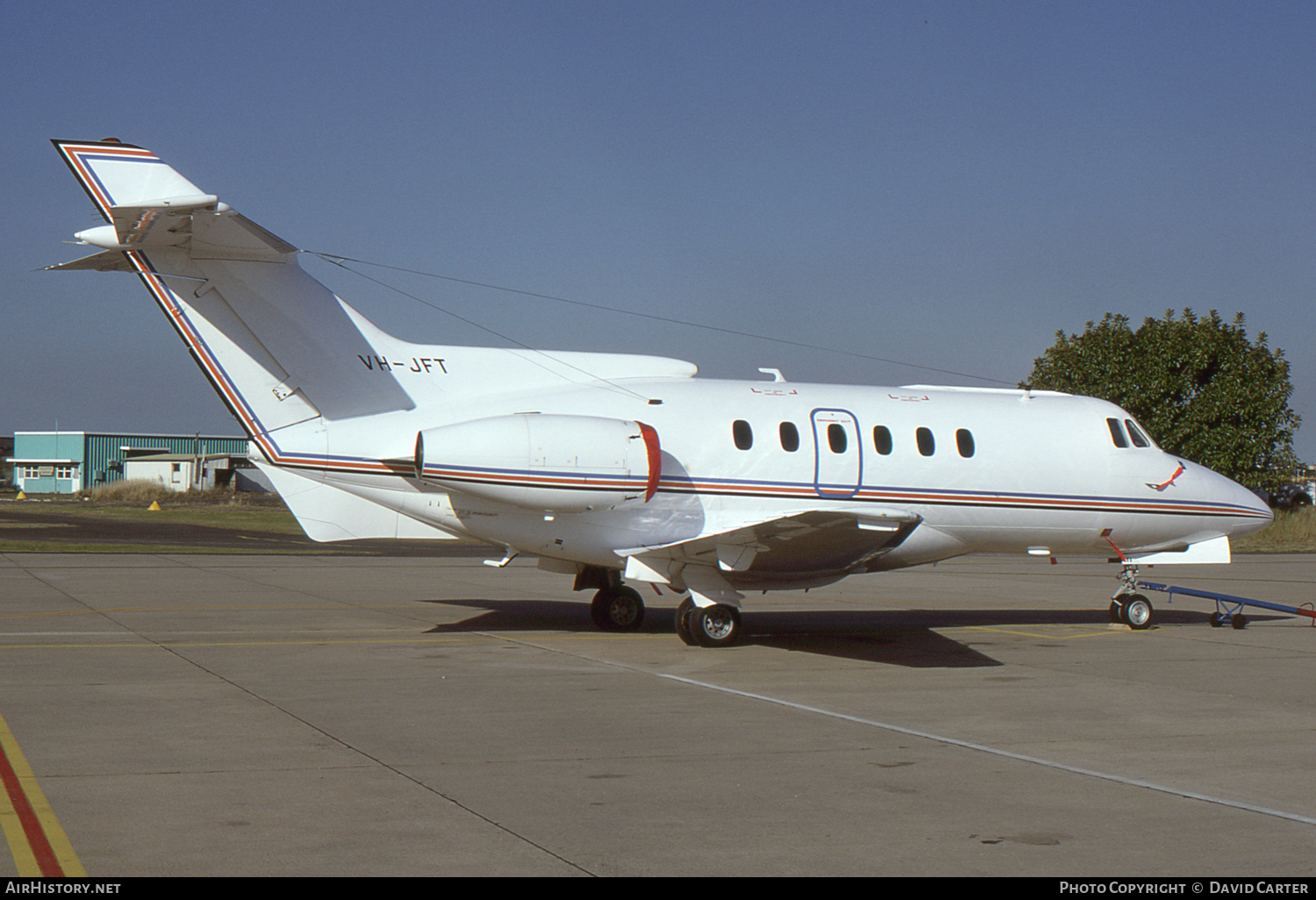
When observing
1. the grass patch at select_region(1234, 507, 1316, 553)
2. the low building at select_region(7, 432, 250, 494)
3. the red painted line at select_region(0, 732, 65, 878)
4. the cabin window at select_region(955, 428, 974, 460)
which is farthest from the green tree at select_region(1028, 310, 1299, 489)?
the low building at select_region(7, 432, 250, 494)

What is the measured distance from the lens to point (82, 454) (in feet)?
351

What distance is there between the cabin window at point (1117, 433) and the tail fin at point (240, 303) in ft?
33.2

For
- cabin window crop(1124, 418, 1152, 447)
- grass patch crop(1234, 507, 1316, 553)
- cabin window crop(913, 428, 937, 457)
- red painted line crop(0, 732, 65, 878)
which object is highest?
cabin window crop(1124, 418, 1152, 447)

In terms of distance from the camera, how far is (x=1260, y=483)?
43.1m

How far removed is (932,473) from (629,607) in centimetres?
459

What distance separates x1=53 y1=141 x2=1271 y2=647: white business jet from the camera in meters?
13.3

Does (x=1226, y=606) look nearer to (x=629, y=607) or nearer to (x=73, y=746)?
(x=629, y=607)

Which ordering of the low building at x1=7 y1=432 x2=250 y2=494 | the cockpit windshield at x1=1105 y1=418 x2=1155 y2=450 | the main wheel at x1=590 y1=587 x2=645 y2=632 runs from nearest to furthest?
the main wheel at x1=590 y1=587 x2=645 y2=632, the cockpit windshield at x1=1105 y1=418 x2=1155 y2=450, the low building at x1=7 y1=432 x2=250 y2=494

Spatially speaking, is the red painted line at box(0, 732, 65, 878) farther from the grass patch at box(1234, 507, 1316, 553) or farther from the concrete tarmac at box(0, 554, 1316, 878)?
the grass patch at box(1234, 507, 1316, 553)

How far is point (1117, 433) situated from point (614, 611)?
25.6 ft

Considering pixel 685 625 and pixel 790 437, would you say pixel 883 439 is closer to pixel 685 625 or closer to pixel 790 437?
pixel 790 437

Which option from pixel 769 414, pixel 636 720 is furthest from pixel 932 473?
pixel 636 720

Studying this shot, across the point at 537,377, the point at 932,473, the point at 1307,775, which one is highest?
the point at 537,377

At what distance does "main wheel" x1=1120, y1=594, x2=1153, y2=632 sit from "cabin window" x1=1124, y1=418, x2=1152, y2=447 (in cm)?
228
